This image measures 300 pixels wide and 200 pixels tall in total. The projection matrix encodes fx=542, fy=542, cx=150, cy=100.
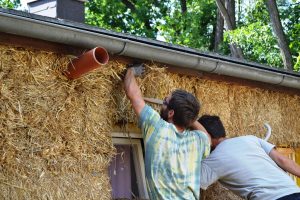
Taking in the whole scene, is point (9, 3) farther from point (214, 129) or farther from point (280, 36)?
point (214, 129)

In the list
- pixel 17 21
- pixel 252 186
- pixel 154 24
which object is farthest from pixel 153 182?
pixel 154 24

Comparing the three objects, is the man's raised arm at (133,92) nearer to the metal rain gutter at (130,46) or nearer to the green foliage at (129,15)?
the metal rain gutter at (130,46)

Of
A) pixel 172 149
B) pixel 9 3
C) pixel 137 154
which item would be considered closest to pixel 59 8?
pixel 137 154

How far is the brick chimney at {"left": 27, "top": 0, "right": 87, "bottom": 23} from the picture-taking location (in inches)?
261

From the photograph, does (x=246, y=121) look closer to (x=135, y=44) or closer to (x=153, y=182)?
(x=135, y=44)

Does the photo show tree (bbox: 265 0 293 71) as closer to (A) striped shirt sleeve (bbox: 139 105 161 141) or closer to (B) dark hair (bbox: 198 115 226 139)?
(B) dark hair (bbox: 198 115 226 139)

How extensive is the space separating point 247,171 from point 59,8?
3.37 m

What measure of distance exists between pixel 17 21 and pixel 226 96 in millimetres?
2985

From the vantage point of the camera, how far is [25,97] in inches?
167

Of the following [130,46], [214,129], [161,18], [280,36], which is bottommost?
[214,129]

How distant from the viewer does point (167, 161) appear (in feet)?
13.1

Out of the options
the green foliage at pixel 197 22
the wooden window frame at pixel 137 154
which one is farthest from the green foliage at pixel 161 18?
the wooden window frame at pixel 137 154

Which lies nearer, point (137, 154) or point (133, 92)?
point (133, 92)

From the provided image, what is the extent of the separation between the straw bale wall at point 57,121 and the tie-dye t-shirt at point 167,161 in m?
0.76
